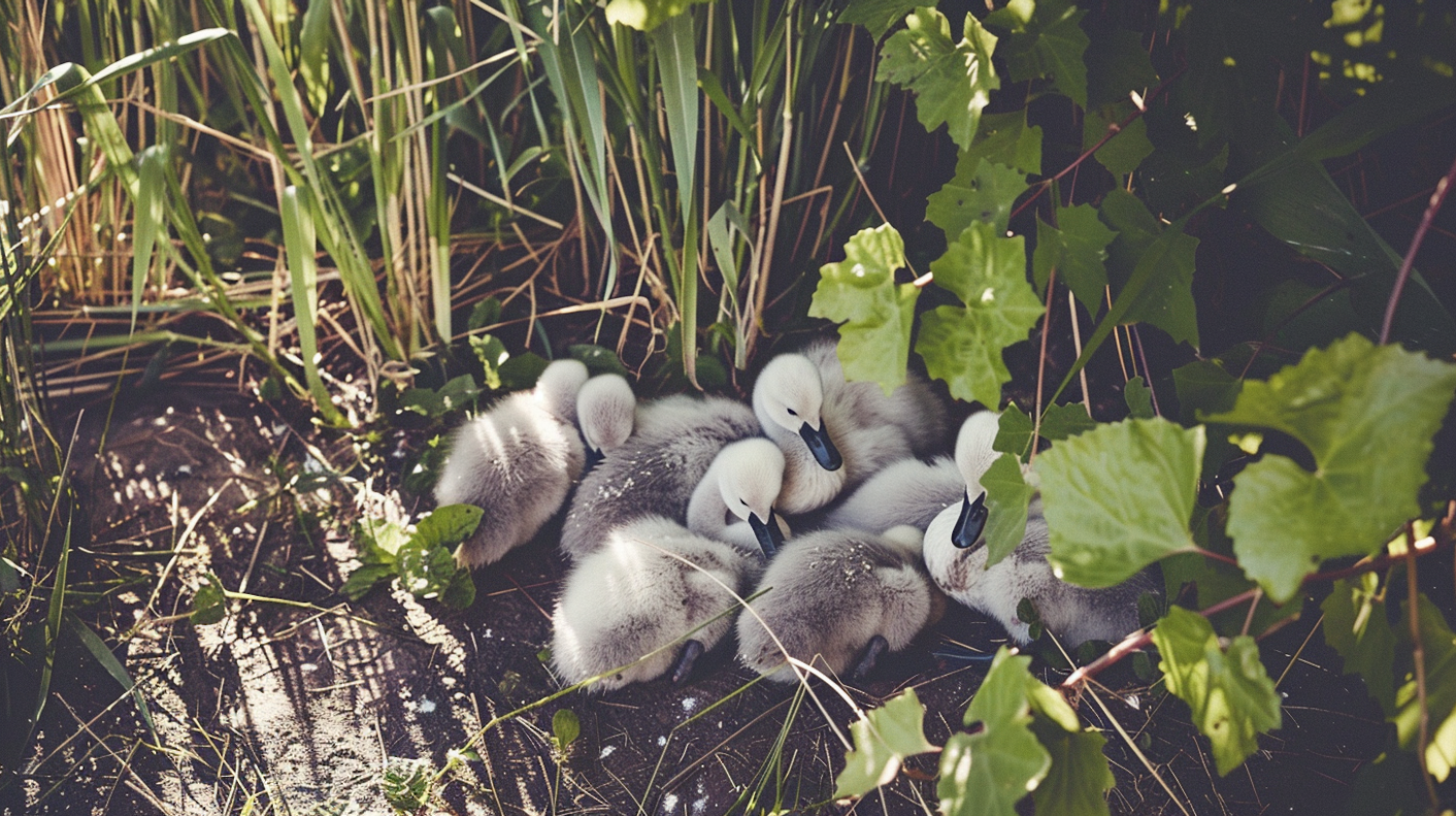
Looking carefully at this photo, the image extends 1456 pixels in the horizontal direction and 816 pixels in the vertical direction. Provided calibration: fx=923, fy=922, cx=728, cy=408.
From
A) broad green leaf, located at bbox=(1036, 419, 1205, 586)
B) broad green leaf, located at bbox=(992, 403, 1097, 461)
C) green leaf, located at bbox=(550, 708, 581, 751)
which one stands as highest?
broad green leaf, located at bbox=(1036, 419, 1205, 586)

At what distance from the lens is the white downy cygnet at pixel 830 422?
1672 mm

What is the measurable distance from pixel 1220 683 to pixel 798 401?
3.23 feet

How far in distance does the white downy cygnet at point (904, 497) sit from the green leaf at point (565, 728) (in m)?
0.58

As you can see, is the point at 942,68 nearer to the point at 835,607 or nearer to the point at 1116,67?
the point at 1116,67

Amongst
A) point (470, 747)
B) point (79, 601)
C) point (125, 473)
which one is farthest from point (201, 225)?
point (470, 747)

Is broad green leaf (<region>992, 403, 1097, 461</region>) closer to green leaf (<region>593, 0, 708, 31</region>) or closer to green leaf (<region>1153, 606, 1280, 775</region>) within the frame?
green leaf (<region>1153, 606, 1280, 775</region>)

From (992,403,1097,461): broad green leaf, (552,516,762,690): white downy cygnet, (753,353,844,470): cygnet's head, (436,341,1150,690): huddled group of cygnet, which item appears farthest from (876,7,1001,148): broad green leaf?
(552,516,762,690): white downy cygnet

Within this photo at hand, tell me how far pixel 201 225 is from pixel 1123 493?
79.9 inches

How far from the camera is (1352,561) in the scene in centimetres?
98

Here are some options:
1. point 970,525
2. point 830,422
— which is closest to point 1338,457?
point 970,525

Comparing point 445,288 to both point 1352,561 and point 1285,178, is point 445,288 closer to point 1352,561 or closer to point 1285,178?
point 1285,178

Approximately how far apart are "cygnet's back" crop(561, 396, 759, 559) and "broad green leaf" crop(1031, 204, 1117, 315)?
0.86 m

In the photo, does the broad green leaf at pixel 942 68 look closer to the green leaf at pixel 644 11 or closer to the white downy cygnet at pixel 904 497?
the green leaf at pixel 644 11

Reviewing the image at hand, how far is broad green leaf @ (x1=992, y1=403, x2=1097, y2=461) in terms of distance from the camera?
3.57 ft
